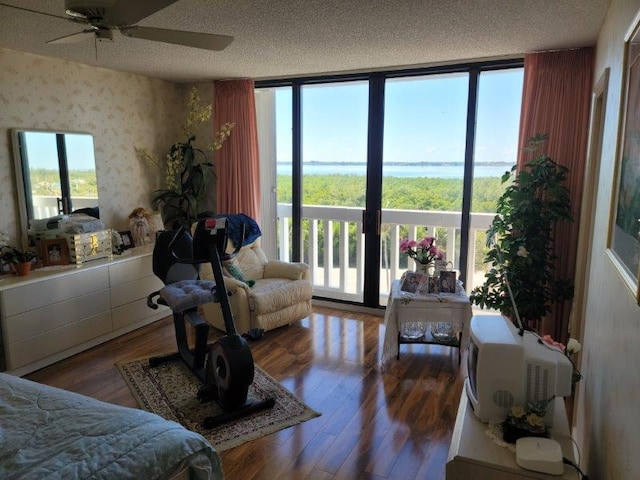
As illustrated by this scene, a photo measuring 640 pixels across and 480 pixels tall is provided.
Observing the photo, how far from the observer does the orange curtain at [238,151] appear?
4711mm

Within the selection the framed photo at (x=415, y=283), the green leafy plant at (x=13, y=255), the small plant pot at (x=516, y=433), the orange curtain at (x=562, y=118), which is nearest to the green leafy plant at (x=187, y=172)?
the green leafy plant at (x=13, y=255)

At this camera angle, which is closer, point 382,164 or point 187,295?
point 187,295

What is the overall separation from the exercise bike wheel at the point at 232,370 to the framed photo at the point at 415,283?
53.5 inches

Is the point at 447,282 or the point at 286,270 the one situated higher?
the point at 447,282

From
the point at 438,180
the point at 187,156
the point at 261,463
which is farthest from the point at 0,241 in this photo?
the point at 438,180

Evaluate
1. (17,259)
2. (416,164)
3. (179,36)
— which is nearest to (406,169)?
(416,164)

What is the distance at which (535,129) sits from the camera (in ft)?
11.5

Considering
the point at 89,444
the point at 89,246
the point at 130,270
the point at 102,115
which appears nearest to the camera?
the point at 89,444

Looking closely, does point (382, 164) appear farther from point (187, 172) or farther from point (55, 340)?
point (55, 340)

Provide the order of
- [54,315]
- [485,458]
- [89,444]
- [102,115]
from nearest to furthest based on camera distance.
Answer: [89,444]
[485,458]
[54,315]
[102,115]

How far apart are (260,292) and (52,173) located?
2043 millimetres

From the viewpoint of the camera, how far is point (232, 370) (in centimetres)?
254

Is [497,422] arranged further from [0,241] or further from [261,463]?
[0,241]

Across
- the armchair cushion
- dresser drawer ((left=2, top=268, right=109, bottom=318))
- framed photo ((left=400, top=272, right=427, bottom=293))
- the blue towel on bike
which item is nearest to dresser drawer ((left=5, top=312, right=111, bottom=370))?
dresser drawer ((left=2, top=268, right=109, bottom=318))
